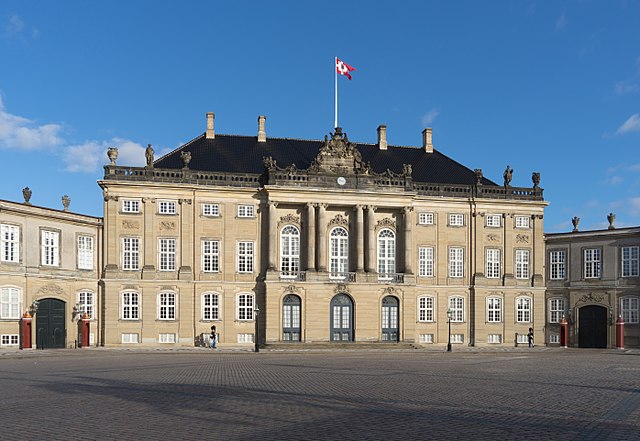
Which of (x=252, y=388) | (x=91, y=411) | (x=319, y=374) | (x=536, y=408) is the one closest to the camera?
(x=91, y=411)

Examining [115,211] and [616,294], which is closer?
[115,211]

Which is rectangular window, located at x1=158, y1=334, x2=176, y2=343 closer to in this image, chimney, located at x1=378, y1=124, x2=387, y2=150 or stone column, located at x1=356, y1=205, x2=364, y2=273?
stone column, located at x1=356, y1=205, x2=364, y2=273

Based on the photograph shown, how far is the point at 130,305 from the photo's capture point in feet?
172

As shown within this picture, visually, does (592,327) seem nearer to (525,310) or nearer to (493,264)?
(525,310)

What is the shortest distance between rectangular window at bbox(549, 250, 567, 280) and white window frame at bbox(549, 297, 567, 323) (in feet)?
5.85

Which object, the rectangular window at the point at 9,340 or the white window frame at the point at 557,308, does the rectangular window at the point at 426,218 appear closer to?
the white window frame at the point at 557,308

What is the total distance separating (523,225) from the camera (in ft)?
194

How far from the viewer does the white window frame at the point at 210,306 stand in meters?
54.0

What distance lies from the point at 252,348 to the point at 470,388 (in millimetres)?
31025

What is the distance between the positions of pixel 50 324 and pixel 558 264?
39044 millimetres

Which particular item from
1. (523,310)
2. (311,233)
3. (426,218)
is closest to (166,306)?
(311,233)

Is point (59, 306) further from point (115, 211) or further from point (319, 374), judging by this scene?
point (319, 374)

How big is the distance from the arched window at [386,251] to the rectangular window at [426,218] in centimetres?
268

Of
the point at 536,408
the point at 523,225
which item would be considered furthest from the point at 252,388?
the point at 523,225
